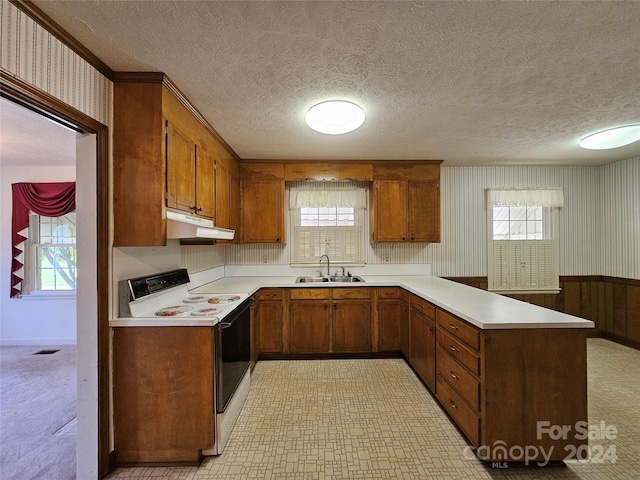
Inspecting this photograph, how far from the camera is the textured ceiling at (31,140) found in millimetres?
2361

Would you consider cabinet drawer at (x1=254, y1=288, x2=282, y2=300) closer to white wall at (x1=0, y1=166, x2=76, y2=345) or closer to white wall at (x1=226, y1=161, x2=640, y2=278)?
white wall at (x1=226, y1=161, x2=640, y2=278)

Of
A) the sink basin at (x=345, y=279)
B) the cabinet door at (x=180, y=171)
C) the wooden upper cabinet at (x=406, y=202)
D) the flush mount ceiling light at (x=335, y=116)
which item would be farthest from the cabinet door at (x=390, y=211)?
the cabinet door at (x=180, y=171)

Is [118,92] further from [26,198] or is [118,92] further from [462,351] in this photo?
[26,198]

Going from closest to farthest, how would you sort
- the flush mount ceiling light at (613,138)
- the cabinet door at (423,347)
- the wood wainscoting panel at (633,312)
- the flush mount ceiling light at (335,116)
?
1. the flush mount ceiling light at (335,116)
2. the cabinet door at (423,347)
3. the flush mount ceiling light at (613,138)
4. the wood wainscoting panel at (633,312)

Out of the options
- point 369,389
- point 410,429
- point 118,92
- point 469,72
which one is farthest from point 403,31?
point 369,389

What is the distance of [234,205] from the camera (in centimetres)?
346

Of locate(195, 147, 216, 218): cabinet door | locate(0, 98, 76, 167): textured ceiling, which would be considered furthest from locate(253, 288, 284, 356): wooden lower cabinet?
locate(0, 98, 76, 167): textured ceiling

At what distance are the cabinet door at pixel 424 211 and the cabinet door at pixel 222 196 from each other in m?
2.25

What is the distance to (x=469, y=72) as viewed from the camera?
5.75 feet

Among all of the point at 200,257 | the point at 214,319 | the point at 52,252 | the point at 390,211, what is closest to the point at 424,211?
the point at 390,211

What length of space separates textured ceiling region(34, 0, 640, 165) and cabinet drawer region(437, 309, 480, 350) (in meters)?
1.59

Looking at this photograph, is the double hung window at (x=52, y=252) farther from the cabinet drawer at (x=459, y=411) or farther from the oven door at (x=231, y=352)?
the cabinet drawer at (x=459, y=411)

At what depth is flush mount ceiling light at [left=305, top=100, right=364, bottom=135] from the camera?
2.13 meters

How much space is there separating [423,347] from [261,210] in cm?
242
